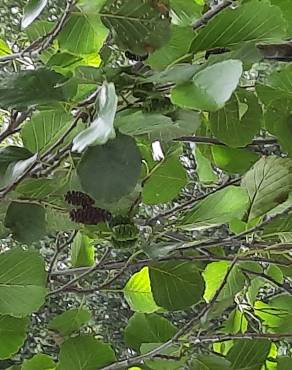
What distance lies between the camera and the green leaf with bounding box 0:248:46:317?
43cm

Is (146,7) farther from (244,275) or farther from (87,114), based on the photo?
(244,275)

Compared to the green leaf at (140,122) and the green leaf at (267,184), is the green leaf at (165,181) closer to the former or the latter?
the green leaf at (267,184)

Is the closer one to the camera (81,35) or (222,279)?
(81,35)

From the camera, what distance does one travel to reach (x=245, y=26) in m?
0.31

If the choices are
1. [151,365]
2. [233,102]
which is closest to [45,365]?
[151,365]

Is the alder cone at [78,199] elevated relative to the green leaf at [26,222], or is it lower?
elevated

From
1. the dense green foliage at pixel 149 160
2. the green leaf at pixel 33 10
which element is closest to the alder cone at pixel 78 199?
the dense green foliage at pixel 149 160

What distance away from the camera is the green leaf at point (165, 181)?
1.60ft

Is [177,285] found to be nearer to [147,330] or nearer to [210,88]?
[147,330]

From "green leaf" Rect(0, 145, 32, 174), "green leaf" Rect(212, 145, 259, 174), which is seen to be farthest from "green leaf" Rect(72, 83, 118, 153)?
"green leaf" Rect(212, 145, 259, 174)

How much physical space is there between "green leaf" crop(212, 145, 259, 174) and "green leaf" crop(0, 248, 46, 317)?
0.15m

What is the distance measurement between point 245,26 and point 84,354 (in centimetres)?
29

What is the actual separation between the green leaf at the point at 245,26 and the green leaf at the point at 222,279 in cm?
23

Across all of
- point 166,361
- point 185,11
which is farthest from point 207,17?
point 166,361
